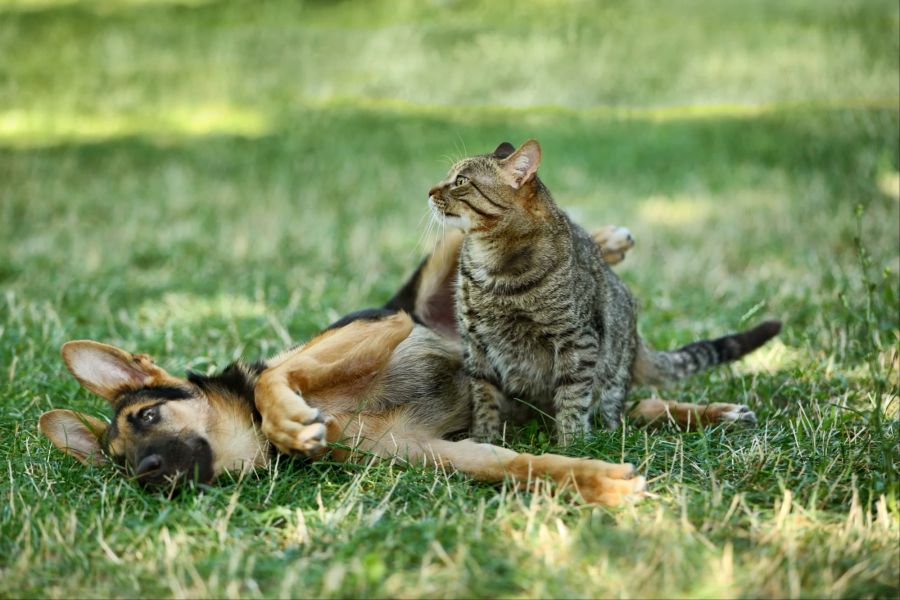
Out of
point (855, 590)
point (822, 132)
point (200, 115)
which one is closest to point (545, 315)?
point (855, 590)

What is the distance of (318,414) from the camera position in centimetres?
365

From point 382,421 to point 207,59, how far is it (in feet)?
34.3

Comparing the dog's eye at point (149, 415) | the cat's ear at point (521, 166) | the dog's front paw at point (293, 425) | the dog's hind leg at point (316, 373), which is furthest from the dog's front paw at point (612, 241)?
the dog's eye at point (149, 415)

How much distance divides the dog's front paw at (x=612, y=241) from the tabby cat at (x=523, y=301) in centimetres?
87

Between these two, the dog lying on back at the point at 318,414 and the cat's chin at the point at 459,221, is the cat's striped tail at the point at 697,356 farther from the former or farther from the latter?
the cat's chin at the point at 459,221

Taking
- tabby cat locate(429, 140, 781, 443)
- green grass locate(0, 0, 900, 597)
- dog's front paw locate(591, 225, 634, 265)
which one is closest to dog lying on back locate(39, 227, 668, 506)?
green grass locate(0, 0, 900, 597)

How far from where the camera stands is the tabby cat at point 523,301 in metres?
4.04

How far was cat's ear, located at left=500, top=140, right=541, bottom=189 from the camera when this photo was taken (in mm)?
3982

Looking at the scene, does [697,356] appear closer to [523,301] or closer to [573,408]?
[573,408]

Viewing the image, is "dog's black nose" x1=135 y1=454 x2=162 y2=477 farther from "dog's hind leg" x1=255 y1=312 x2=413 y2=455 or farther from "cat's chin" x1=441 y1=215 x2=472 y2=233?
"cat's chin" x1=441 y1=215 x2=472 y2=233

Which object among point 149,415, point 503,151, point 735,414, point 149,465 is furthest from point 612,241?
point 149,465

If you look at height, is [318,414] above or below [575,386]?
above

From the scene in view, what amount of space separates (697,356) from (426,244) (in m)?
2.85

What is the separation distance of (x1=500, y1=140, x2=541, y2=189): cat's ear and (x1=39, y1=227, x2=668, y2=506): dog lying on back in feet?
2.66
